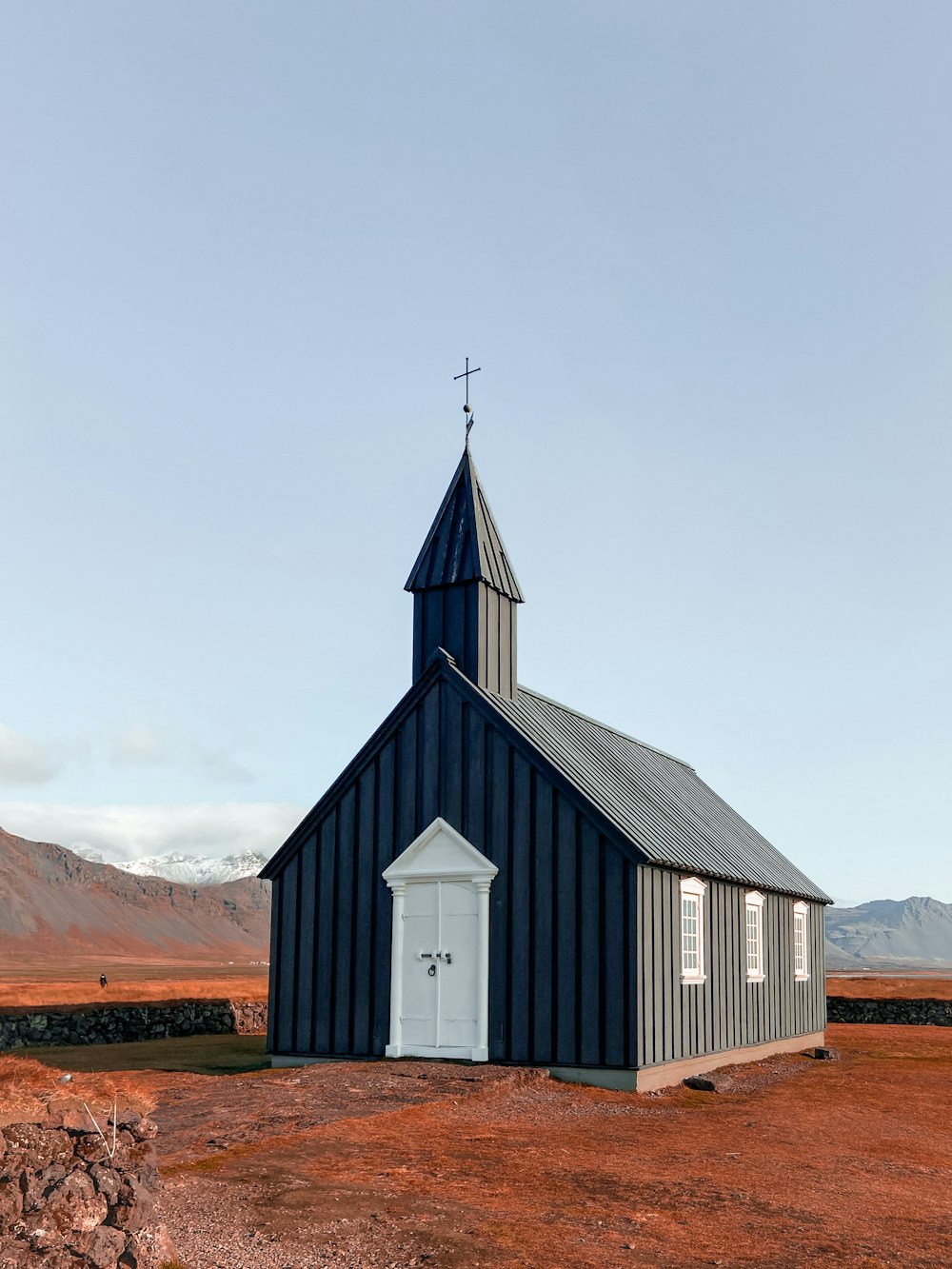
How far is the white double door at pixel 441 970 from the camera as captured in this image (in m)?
19.1

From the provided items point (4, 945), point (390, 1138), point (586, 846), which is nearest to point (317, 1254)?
point (390, 1138)

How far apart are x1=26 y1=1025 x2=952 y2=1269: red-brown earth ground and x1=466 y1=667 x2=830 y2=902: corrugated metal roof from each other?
4.13 meters

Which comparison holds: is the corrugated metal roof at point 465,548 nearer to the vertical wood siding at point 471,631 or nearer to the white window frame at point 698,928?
the vertical wood siding at point 471,631

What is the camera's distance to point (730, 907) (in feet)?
73.8

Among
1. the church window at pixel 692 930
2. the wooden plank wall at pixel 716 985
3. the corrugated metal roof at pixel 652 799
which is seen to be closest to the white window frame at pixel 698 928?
the church window at pixel 692 930

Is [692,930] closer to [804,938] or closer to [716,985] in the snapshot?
[716,985]

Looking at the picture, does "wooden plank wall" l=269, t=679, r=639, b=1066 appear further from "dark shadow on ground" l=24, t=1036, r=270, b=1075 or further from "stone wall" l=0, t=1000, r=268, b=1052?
"stone wall" l=0, t=1000, r=268, b=1052

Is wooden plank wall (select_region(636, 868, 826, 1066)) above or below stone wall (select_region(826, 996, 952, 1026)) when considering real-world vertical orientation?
above

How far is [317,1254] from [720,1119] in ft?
28.6

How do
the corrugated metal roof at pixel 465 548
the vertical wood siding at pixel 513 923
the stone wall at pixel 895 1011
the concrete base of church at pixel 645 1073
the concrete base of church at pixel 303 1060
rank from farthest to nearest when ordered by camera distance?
the stone wall at pixel 895 1011, the corrugated metal roof at pixel 465 548, the concrete base of church at pixel 303 1060, the vertical wood siding at pixel 513 923, the concrete base of church at pixel 645 1073

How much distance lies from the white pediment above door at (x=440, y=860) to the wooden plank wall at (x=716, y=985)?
285 centimetres

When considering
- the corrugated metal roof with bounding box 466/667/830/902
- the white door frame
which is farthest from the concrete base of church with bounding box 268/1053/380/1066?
the corrugated metal roof with bounding box 466/667/830/902

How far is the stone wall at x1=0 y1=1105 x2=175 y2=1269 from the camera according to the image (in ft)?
24.4

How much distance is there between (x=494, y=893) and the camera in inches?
758
